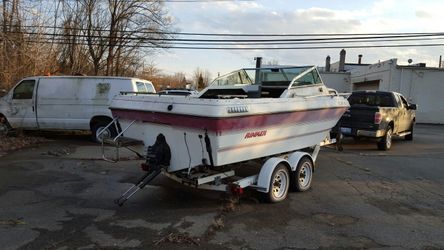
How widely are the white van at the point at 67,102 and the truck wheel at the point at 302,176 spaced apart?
7.60m

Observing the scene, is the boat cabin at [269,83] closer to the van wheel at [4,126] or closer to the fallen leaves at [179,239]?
the fallen leaves at [179,239]

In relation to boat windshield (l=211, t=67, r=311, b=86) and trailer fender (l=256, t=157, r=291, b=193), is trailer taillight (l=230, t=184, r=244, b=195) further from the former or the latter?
boat windshield (l=211, t=67, r=311, b=86)

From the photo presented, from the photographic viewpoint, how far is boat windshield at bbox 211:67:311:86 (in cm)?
914

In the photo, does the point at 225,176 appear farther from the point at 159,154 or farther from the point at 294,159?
the point at 294,159

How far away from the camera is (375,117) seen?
1473 centimetres

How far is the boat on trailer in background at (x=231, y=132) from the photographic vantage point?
21.9ft

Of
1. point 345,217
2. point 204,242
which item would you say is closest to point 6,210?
point 204,242

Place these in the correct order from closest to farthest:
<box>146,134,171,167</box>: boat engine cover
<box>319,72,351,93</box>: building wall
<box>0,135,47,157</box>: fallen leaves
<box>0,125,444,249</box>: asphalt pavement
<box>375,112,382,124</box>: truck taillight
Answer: <box>0,125,444,249</box>: asphalt pavement
<box>146,134,171,167</box>: boat engine cover
<box>0,135,47,157</box>: fallen leaves
<box>375,112,382,124</box>: truck taillight
<box>319,72,351,93</box>: building wall

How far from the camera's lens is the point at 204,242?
5.74 meters

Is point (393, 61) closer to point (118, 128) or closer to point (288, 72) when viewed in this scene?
point (288, 72)

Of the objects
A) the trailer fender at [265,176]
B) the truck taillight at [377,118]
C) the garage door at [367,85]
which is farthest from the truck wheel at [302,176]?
the garage door at [367,85]

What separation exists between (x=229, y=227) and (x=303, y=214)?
4.48 ft

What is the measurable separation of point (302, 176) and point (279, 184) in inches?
36.4

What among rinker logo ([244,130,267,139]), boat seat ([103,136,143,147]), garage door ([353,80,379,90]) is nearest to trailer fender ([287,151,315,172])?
rinker logo ([244,130,267,139])
